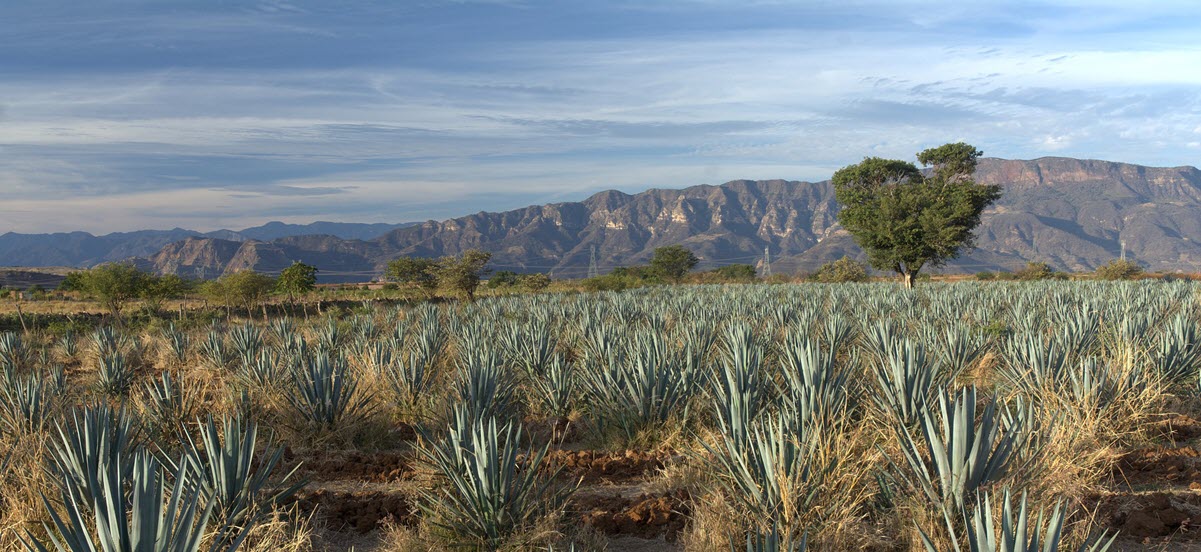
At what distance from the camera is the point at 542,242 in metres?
179

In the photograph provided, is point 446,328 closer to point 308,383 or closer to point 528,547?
point 308,383

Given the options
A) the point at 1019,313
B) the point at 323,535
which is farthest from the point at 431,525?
the point at 1019,313

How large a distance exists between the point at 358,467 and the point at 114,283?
1737 centimetres

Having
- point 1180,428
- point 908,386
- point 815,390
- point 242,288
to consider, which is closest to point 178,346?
point 815,390

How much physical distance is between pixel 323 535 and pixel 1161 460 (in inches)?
203

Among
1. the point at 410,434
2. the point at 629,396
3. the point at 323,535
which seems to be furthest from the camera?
the point at 410,434

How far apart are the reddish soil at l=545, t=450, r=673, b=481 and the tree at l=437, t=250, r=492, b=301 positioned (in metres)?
19.9

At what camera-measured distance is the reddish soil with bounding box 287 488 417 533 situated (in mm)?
3680

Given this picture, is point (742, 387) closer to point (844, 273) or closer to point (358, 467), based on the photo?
point (358, 467)

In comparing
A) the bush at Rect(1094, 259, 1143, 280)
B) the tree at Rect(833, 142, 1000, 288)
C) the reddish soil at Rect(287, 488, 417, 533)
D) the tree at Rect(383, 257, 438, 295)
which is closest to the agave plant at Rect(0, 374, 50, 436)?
the reddish soil at Rect(287, 488, 417, 533)

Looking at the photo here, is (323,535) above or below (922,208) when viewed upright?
below

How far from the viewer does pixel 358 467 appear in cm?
465

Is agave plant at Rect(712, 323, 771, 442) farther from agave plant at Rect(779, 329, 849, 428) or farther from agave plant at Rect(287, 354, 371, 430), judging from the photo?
agave plant at Rect(287, 354, 371, 430)

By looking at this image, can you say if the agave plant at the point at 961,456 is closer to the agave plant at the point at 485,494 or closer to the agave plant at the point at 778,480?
the agave plant at the point at 778,480
